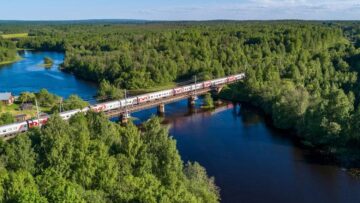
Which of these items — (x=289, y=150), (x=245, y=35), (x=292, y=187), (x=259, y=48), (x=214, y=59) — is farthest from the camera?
(x=245, y=35)

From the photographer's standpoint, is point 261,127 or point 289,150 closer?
Result: point 289,150

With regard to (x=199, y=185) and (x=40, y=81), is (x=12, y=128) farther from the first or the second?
(x=40, y=81)

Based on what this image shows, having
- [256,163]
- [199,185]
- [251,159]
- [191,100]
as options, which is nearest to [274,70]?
[191,100]

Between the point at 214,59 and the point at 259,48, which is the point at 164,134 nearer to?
the point at 214,59

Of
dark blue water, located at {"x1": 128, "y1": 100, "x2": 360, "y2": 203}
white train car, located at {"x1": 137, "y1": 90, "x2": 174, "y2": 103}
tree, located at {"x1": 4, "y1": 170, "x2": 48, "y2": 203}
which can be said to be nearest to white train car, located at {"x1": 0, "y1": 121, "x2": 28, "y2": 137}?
dark blue water, located at {"x1": 128, "y1": 100, "x2": 360, "y2": 203}

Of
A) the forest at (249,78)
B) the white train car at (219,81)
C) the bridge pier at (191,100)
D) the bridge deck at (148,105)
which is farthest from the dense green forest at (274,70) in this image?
the bridge deck at (148,105)

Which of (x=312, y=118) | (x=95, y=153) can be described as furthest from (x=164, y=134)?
(x=312, y=118)
